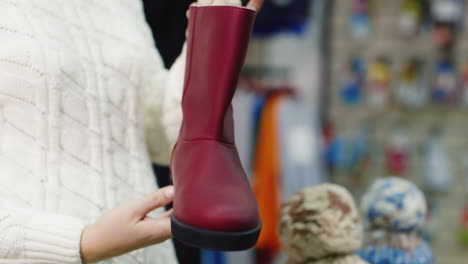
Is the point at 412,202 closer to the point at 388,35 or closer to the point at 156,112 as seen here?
the point at 156,112

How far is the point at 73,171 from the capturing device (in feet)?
1.72

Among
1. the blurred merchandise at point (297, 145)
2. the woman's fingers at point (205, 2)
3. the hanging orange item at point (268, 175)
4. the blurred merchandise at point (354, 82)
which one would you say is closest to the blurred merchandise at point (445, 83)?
the blurred merchandise at point (354, 82)

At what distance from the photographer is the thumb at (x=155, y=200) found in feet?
1.47

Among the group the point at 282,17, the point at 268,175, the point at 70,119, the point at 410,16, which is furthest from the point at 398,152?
the point at 70,119

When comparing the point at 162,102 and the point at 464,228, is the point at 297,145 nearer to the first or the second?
the point at 464,228

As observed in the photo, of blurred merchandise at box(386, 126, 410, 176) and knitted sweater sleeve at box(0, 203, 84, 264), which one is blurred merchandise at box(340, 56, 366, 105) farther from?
knitted sweater sleeve at box(0, 203, 84, 264)

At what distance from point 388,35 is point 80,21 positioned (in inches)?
75.3

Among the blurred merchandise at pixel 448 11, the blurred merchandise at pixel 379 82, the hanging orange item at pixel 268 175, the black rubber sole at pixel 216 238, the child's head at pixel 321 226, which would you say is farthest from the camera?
the blurred merchandise at pixel 379 82

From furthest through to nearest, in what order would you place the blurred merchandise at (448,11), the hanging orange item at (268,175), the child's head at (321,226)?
the blurred merchandise at (448,11), the hanging orange item at (268,175), the child's head at (321,226)

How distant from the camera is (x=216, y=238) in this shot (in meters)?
0.39

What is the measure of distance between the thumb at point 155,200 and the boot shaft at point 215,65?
45 millimetres

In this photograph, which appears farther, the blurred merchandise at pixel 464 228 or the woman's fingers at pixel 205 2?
the blurred merchandise at pixel 464 228

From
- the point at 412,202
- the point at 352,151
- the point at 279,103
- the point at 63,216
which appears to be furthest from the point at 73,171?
the point at 352,151

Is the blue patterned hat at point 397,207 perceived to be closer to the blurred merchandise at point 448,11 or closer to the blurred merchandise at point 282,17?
the blurred merchandise at point 282,17
